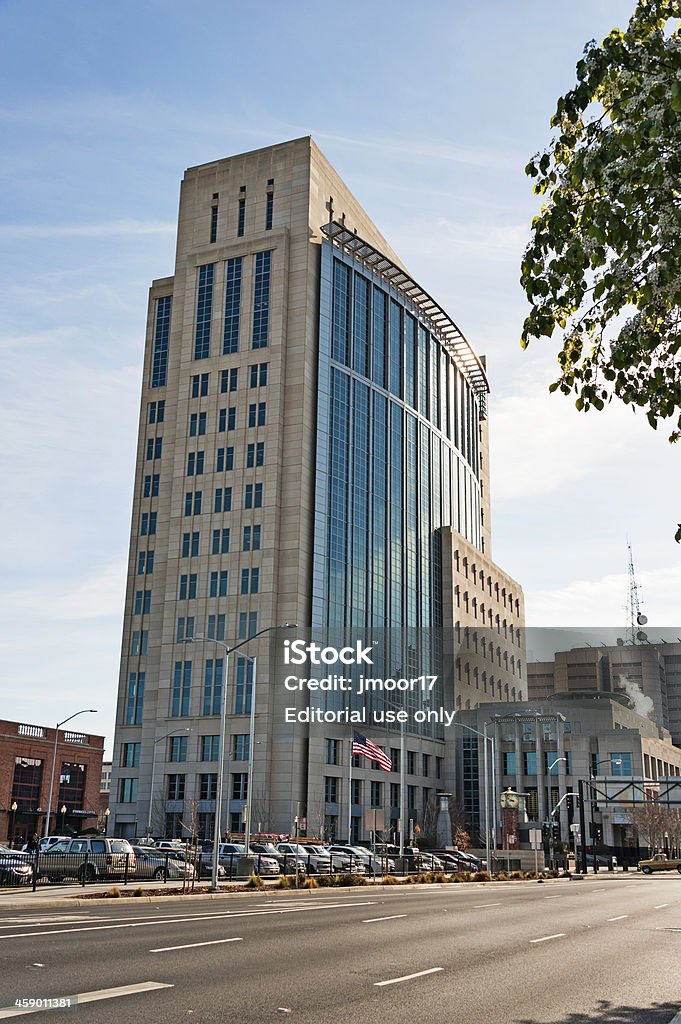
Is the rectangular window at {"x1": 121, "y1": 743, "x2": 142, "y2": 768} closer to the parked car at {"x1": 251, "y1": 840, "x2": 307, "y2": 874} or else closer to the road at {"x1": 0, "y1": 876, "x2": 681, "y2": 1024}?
the parked car at {"x1": 251, "y1": 840, "x2": 307, "y2": 874}

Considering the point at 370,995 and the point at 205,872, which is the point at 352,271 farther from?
the point at 370,995

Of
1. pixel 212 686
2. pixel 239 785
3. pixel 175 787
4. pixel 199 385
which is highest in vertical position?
pixel 199 385

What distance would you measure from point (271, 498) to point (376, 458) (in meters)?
17.6

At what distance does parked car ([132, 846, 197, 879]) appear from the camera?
141 ft

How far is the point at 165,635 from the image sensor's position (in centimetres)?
10369

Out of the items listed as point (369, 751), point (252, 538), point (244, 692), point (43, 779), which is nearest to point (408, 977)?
point (369, 751)

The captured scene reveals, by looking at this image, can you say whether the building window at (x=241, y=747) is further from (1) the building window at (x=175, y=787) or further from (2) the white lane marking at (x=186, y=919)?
(2) the white lane marking at (x=186, y=919)

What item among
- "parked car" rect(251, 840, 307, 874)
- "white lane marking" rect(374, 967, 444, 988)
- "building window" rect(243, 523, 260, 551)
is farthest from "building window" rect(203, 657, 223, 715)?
"white lane marking" rect(374, 967, 444, 988)

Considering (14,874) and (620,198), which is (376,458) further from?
(620,198)

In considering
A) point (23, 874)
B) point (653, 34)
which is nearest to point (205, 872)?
point (23, 874)

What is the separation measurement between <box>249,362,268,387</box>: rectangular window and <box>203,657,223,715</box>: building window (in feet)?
99.2

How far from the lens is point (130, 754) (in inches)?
4122

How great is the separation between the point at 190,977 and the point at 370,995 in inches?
102

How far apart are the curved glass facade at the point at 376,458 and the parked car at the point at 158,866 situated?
52.8 meters
